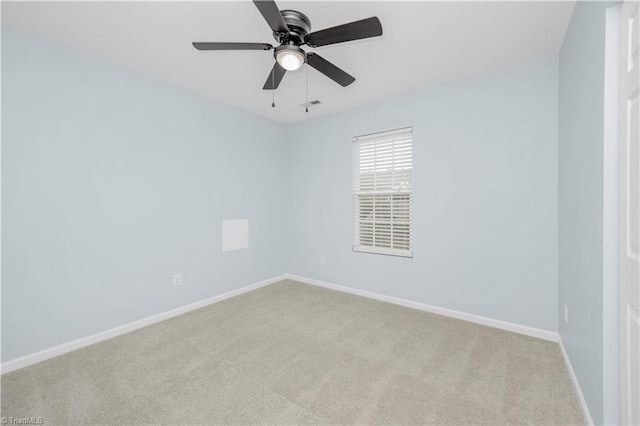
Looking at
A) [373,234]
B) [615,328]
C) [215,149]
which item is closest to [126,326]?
[215,149]

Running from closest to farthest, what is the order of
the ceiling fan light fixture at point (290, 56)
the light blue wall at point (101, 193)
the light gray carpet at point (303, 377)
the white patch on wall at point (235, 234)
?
the light gray carpet at point (303, 377) < the ceiling fan light fixture at point (290, 56) < the light blue wall at point (101, 193) < the white patch on wall at point (235, 234)

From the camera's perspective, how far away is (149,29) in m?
2.08

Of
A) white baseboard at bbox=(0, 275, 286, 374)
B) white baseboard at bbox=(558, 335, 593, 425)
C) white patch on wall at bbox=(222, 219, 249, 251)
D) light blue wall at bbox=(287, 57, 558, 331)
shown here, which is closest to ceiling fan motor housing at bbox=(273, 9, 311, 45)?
light blue wall at bbox=(287, 57, 558, 331)

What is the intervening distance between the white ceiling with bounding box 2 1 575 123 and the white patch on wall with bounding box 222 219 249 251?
174cm

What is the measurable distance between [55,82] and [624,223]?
3894 millimetres

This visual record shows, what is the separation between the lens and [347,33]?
164cm

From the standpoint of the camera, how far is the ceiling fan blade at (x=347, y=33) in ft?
5.07

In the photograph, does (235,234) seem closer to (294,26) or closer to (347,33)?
(294,26)

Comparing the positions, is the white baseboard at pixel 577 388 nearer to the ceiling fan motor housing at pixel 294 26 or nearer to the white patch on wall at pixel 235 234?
the ceiling fan motor housing at pixel 294 26

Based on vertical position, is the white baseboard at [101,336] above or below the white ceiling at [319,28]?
below

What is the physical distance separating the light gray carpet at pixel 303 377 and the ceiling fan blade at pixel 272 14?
230cm

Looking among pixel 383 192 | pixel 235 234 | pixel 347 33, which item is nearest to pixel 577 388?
pixel 383 192

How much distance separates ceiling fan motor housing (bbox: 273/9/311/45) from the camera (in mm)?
1729

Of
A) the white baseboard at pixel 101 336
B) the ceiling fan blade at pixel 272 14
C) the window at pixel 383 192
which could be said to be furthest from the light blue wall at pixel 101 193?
→ the ceiling fan blade at pixel 272 14
